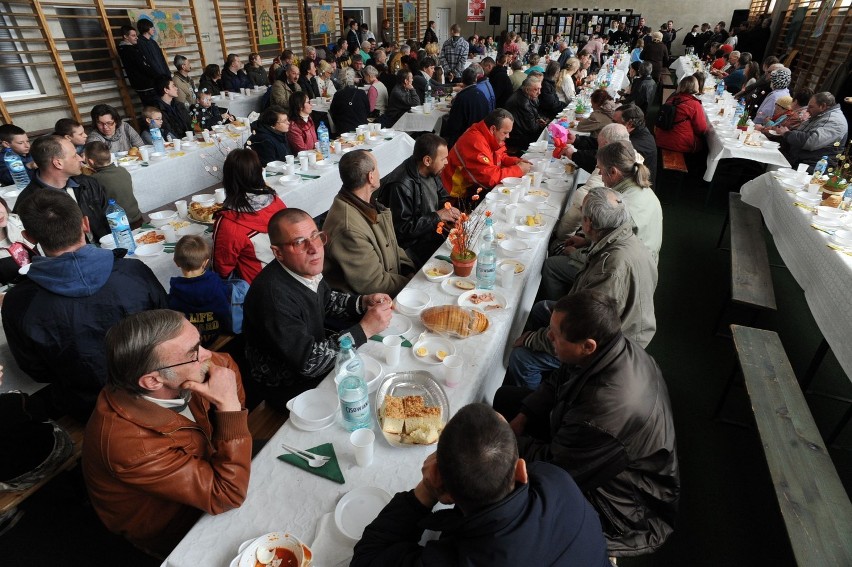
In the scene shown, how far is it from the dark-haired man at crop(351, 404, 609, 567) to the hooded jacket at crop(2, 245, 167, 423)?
77.5 inches

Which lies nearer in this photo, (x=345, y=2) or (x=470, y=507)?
(x=470, y=507)

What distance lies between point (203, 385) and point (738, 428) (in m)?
3.49

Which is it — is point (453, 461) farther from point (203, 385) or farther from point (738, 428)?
point (738, 428)

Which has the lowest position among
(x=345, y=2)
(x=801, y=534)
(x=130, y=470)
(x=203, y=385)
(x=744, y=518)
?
(x=744, y=518)

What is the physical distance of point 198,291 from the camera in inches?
121

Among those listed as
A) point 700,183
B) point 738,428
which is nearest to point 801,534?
point 738,428

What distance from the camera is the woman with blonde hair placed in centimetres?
959

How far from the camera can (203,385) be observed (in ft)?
5.37

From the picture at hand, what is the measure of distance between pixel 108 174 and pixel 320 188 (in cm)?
202

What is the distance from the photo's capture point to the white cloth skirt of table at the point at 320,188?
4.77 meters

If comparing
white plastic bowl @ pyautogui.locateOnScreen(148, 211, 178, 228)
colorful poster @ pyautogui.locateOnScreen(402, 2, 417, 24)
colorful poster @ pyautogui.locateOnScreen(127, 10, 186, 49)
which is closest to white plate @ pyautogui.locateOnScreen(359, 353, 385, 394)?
white plastic bowl @ pyautogui.locateOnScreen(148, 211, 178, 228)

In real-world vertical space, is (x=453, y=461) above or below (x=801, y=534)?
above

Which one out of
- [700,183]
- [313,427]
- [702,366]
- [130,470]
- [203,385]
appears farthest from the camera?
[700,183]

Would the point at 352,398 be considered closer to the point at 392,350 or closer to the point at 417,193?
the point at 392,350
